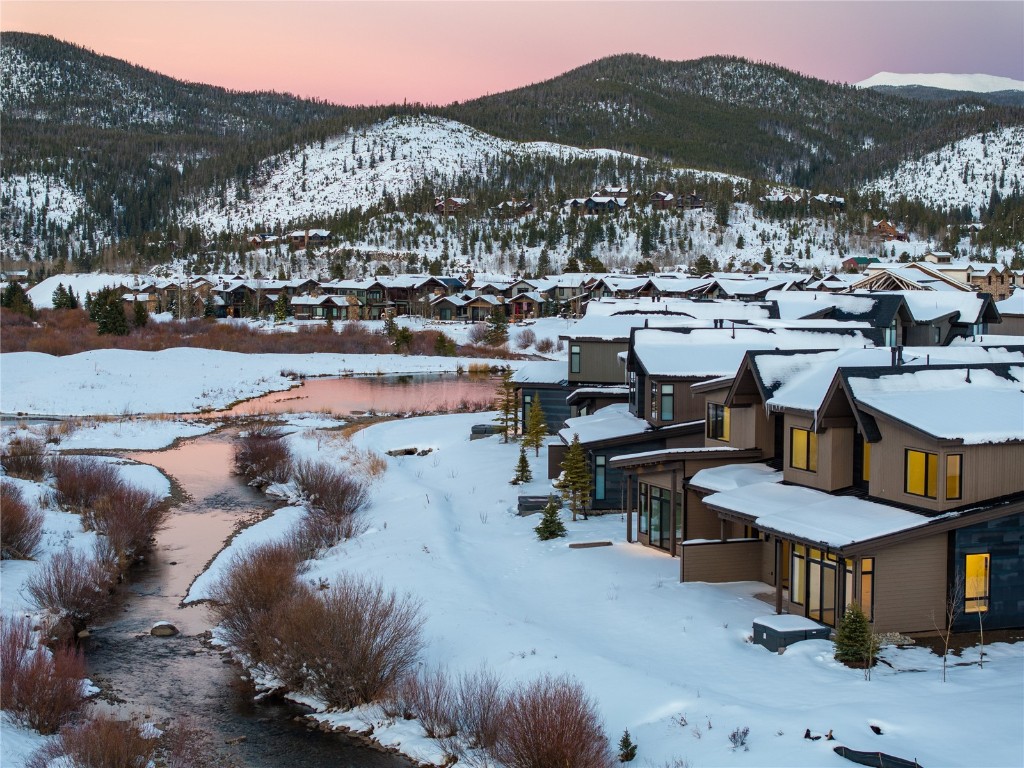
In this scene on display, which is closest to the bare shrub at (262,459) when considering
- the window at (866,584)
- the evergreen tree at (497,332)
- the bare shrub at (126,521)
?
the bare shrub at (126,521)

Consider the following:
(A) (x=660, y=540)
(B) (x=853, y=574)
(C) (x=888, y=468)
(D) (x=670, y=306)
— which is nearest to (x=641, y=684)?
(B) (x=853, y=574)

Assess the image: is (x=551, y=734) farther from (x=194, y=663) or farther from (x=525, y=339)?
(x=525, y=339)

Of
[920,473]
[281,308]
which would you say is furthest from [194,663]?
[281,308]

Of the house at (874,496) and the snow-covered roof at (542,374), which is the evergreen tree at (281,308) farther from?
the house at (874,496)

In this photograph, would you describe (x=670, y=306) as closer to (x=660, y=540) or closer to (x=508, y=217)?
(x=660, y=540)

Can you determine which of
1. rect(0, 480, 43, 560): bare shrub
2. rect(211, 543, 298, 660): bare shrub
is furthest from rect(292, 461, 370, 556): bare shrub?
rect(0, 480, 43, 560): bare shrub

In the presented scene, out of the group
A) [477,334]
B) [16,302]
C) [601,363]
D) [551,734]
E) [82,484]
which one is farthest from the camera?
[16,302]

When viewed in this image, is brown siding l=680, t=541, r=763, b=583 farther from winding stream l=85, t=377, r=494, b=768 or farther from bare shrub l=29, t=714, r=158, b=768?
bare shrub l=29, t=714, r=158, b=768
